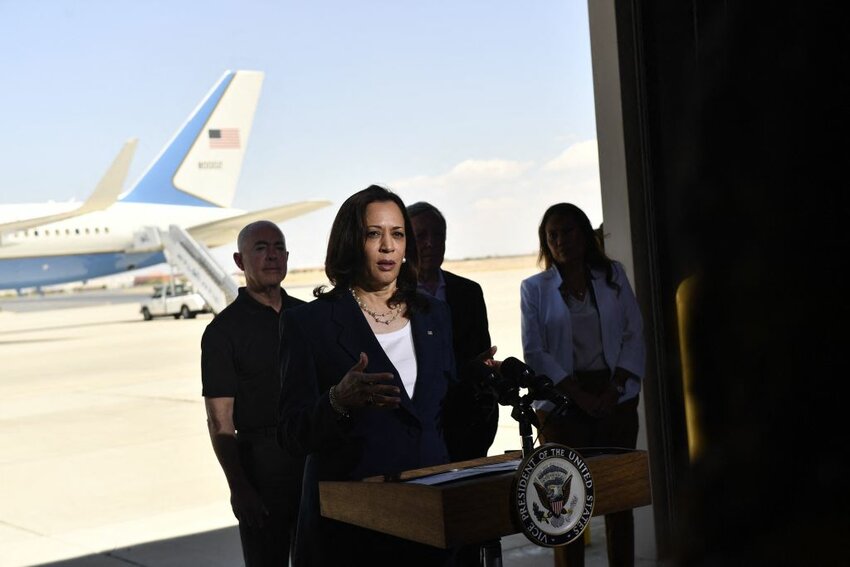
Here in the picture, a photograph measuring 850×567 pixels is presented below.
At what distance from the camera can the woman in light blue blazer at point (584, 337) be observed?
3619mm

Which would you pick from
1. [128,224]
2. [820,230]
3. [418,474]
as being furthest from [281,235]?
[128,224]

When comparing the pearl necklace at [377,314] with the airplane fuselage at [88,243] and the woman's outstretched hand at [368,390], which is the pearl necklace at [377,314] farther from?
the airplane fuselage at [88,243]

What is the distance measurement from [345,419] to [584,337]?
6.42ft

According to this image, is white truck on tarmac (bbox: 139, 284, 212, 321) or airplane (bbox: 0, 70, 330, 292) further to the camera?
airplane (bbox: 0, 70, 330, 292)

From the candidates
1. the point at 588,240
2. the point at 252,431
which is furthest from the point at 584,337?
the point at 252,431

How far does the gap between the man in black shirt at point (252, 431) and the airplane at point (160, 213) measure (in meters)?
31.8

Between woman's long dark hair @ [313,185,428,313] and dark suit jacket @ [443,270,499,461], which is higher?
woman's long dark hair @ [313,185,428,313]

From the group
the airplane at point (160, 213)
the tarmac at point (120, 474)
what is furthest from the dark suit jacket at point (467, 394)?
the airplane at point (160, 213)

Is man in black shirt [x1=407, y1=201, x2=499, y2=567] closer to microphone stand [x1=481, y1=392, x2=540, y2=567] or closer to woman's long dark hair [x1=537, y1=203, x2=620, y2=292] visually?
microphone stand [x1=481, y1=392, x2=540, y2=567]

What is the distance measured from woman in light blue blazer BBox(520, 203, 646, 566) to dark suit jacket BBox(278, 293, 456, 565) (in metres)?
1.65

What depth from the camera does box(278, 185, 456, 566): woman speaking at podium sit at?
1.93 m

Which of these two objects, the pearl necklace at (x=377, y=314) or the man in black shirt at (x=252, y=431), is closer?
the pearl necklace at (x=377, y=314)

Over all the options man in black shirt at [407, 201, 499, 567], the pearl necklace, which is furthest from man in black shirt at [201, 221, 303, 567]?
the pearl necklace

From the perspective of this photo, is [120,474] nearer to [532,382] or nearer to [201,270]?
[532,382]
